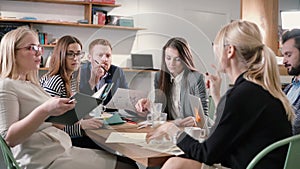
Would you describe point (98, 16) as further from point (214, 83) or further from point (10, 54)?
point (214, 83)

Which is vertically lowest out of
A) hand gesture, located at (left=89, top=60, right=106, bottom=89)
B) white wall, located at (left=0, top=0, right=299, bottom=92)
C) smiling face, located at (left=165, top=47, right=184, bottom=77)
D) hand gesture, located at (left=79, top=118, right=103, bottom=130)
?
hand gesture, located at (left=79, top=118, right=103, bottom=130)

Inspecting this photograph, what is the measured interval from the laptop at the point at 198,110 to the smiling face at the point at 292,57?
898 millimetres

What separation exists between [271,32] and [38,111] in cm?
405

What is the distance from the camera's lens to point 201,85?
6.10 ft

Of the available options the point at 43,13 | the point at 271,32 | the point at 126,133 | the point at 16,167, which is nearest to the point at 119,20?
the point at 43,13

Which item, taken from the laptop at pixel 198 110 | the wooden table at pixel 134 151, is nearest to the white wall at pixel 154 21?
the laptop at pixel 198 110

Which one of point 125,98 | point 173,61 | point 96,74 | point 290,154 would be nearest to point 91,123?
point 125,98

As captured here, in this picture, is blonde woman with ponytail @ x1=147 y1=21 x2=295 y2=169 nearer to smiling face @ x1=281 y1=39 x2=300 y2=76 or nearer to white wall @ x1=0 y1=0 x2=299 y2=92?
white wall @ x1=0 y1=0 x2=299 y2=92

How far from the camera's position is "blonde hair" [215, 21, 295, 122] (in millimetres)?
1630

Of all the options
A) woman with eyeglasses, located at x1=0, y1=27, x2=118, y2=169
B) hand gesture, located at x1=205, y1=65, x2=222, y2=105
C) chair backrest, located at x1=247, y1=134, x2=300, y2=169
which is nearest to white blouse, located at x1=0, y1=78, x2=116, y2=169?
woman with eyeglasses, located at x1=0, y1=27, x2=118, y2=169

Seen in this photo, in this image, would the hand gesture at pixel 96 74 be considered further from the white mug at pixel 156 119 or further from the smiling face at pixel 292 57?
the smiling face at pixel 292 57

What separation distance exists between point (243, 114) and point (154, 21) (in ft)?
1.64

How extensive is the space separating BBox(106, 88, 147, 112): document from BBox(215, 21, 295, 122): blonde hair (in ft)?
1.53

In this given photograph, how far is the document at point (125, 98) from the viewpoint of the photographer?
75.5 inches
